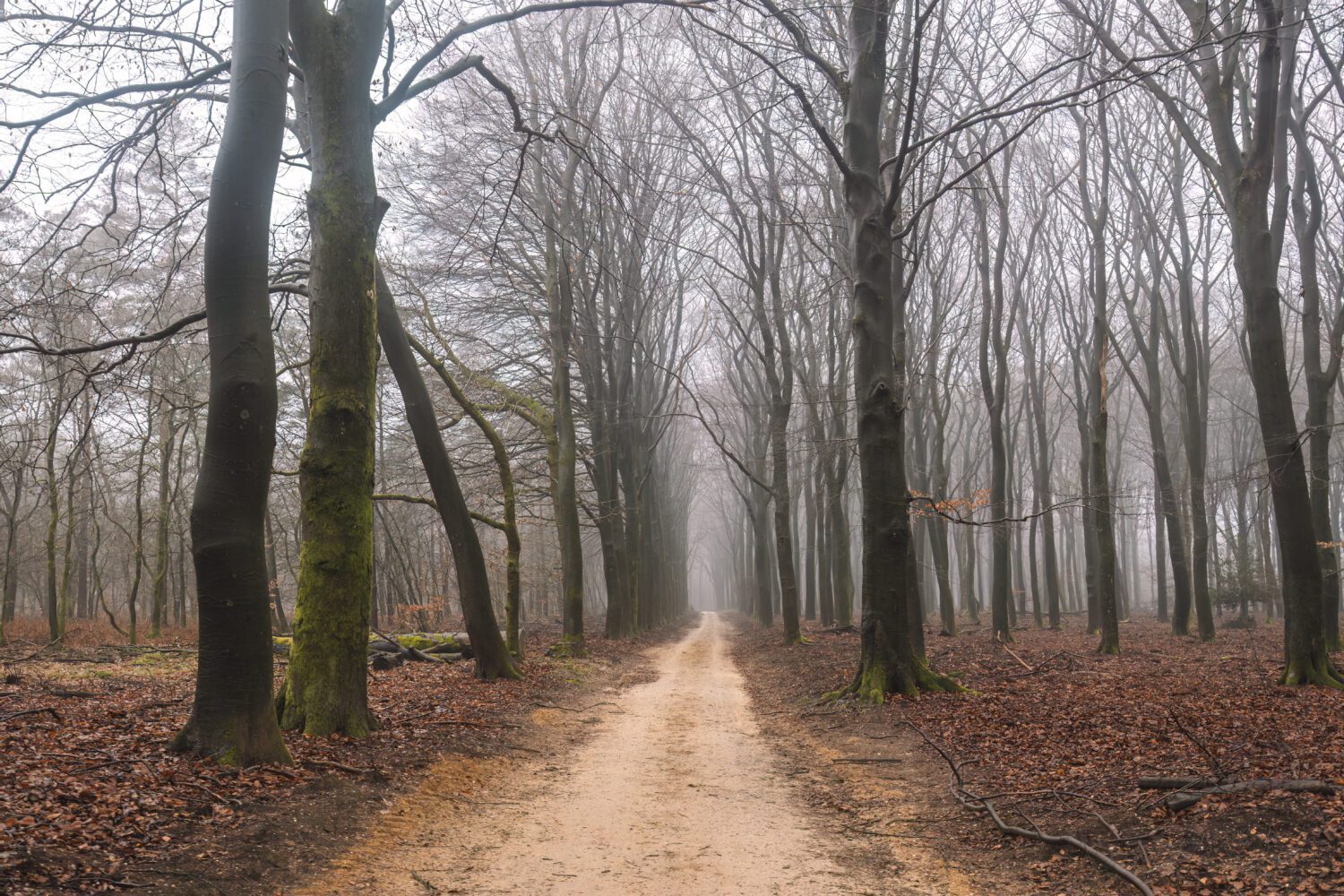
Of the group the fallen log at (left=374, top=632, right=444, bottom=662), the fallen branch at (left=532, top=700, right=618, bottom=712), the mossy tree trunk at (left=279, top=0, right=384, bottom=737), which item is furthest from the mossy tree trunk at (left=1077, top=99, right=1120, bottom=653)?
the mossy tree trunk at (left=279, top=0, right=384, bottom=737)

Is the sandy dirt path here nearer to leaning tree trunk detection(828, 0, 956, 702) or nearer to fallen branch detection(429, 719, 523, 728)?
fallen branch detection(429, 719, 523, 728)

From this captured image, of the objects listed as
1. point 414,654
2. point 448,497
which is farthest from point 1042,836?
point 414,654

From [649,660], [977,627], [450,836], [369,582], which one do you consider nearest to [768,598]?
[977,627]

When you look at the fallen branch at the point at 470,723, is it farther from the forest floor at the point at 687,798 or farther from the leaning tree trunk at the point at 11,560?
the leaning tree trunk at the point at 11,560

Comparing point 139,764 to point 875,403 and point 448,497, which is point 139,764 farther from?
point 875,403

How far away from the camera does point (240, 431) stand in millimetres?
5176

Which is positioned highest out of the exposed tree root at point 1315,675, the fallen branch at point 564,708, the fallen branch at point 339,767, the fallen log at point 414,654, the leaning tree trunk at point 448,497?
the leaning tree trunk at point 448,497

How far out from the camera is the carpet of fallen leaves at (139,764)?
11.2 feet

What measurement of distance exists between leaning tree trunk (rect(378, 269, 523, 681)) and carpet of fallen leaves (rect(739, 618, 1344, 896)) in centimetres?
428

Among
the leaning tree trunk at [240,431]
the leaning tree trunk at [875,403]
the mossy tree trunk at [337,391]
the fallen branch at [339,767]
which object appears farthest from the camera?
the leaning tree trunk at [875,403]

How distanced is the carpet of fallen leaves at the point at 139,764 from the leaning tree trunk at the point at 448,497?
0.51 meters

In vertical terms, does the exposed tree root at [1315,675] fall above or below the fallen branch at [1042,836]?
below

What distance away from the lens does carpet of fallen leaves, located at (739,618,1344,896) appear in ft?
11.9

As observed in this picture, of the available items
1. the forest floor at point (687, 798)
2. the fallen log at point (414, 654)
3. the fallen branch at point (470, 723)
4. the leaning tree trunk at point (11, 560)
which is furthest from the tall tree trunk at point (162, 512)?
the fallen branch at point (470, 723)
